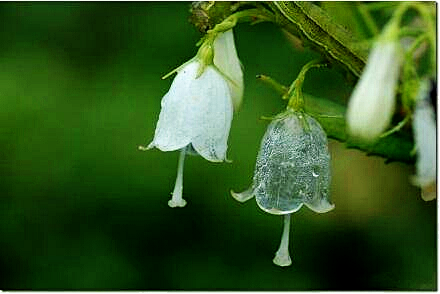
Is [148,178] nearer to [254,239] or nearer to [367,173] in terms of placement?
[254,239]

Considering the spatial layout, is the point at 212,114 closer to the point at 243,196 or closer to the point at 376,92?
the point at 243,196

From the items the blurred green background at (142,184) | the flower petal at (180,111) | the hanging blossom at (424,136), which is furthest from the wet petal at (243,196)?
the blurred green background at (142,184)

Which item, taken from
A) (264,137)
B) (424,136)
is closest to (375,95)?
(424,136)

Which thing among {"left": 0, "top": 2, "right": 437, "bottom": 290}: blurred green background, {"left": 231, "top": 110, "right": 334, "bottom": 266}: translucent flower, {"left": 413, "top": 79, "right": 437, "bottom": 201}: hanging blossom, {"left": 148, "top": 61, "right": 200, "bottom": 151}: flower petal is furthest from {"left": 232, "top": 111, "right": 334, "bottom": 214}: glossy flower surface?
{"left": 0, "top": 2, "right": 437, "bottom": 290}: blurred green background

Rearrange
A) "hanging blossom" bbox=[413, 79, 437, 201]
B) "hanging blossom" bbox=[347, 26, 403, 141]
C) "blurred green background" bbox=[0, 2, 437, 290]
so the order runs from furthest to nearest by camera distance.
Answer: "blurred green background" bbox=[0, 2, 437, 290], "hanging blossom" bbox=[413, 79, 437, 201], "hanging blossom" bbox=[347, 26, 403, 141]

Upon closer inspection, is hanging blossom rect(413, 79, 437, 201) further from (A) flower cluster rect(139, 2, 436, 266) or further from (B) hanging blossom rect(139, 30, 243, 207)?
(B) hanging blossom rect(139, 30, 243, 207)

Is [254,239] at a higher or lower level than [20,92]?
lower

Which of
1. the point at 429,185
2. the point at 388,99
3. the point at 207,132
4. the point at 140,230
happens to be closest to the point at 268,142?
the point at 207,132

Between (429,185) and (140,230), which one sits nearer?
(429,185)
